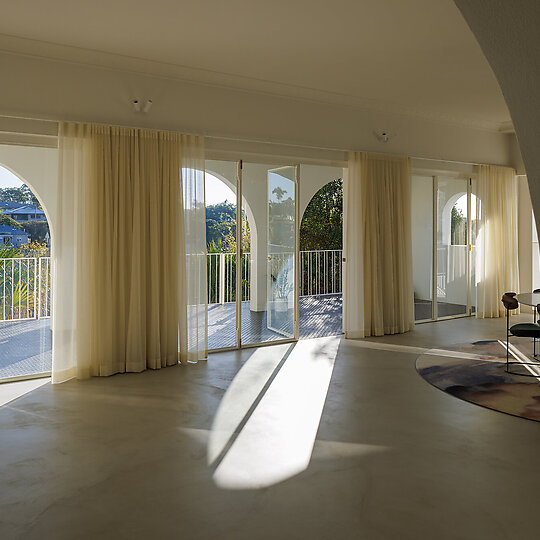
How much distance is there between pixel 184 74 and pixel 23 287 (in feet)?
9.11

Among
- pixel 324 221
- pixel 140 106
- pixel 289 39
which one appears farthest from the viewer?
pixel 324 221

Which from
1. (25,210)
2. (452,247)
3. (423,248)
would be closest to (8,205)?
(25,210)

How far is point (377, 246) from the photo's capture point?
6.25 meters

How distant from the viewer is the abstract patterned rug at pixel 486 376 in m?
3.80

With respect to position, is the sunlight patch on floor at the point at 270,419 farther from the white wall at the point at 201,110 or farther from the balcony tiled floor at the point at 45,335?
the white wall at the point at 201,110

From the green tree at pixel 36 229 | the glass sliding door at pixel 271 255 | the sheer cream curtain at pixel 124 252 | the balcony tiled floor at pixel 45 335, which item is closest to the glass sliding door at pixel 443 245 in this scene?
the balcony tiled floor at pixel 45 335

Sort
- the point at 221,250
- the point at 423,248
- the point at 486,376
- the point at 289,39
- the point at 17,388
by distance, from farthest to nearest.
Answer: the point at 423,248 → the point at 221,250 → the point at 486,376 → the point at 17,388 → the point at 289,39

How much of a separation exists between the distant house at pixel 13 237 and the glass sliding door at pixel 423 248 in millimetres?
5020

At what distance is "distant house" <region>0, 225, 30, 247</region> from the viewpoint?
4.96 m

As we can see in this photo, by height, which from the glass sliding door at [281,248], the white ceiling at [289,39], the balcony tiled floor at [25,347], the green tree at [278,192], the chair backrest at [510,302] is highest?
the white ceiling at [289,39]

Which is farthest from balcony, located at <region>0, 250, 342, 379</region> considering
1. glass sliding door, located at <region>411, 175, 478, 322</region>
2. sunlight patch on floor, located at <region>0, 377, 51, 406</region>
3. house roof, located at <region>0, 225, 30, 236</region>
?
glass sliding door, located at <region>411, 175, 478, 322</region>

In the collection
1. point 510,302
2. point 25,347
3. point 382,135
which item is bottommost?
point 25,347

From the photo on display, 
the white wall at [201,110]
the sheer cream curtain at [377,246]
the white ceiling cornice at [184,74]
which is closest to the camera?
the white ceiling cornice at [184,74]

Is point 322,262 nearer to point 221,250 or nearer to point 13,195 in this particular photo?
point 221,250
